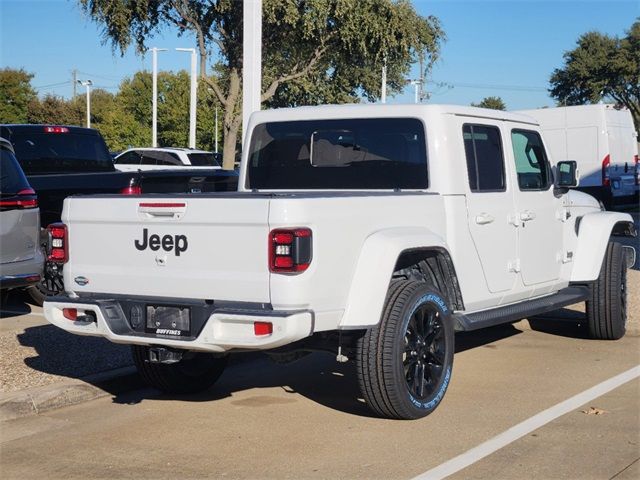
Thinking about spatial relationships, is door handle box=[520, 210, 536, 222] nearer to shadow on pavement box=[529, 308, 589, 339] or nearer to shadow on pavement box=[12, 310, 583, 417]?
shadow on pavement box=[12, 310, 583, 417]

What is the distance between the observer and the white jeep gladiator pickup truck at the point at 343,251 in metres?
5.39

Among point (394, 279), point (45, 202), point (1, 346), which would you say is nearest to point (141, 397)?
point (1, 346)

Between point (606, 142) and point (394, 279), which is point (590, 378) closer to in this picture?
point (394, 279)

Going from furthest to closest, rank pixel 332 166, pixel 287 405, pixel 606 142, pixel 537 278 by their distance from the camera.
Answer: pixel 606 142
pixel 537 278
pixel 332 166
pixel 287 405

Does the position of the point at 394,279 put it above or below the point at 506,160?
below

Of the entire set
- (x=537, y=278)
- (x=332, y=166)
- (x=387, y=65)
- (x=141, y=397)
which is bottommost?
(x=141, y=397)

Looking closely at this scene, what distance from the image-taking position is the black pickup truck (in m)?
11.0

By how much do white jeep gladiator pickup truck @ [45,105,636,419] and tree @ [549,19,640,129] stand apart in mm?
55119

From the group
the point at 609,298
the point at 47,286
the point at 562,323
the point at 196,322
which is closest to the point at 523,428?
the point at 196,322

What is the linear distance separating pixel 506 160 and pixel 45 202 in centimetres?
581

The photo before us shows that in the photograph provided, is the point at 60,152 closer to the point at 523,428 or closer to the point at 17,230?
the point at 17,230

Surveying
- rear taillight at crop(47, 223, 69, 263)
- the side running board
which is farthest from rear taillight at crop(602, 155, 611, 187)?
rear taillight at crop(47, 223, 69, 263)

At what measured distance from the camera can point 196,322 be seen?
558cm

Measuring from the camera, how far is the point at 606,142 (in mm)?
23734
